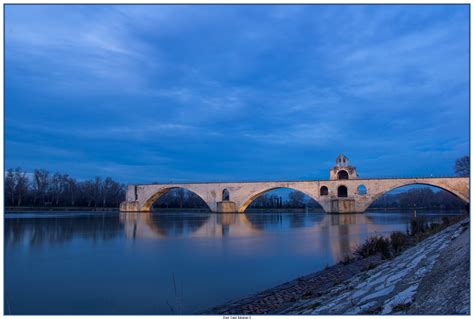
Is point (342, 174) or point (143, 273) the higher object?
point (342, 174)

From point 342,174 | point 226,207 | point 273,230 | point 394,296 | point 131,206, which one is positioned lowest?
point 273,230

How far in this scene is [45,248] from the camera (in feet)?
33.3

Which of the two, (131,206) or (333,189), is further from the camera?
(131,206)

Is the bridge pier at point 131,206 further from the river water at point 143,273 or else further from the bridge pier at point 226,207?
the river water at point 143,273

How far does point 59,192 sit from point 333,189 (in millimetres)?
34475

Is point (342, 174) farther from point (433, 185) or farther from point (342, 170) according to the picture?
point (433, 185)

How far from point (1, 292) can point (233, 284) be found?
163 inches

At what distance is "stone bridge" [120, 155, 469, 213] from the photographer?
34.2m

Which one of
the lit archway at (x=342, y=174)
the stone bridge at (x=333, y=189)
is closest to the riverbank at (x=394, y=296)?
the stone bridge at (x=333, y=189)

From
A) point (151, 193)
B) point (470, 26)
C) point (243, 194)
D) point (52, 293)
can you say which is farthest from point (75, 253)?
point (151, 193)

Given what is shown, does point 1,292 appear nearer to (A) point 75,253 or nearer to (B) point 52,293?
(B) point 52,293

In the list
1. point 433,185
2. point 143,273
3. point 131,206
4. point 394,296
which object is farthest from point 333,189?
point 394,296

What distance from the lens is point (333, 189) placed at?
37.2 m

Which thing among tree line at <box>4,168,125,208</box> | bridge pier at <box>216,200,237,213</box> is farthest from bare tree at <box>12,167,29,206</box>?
bridge pier at <box>216,200,237,213</box>
